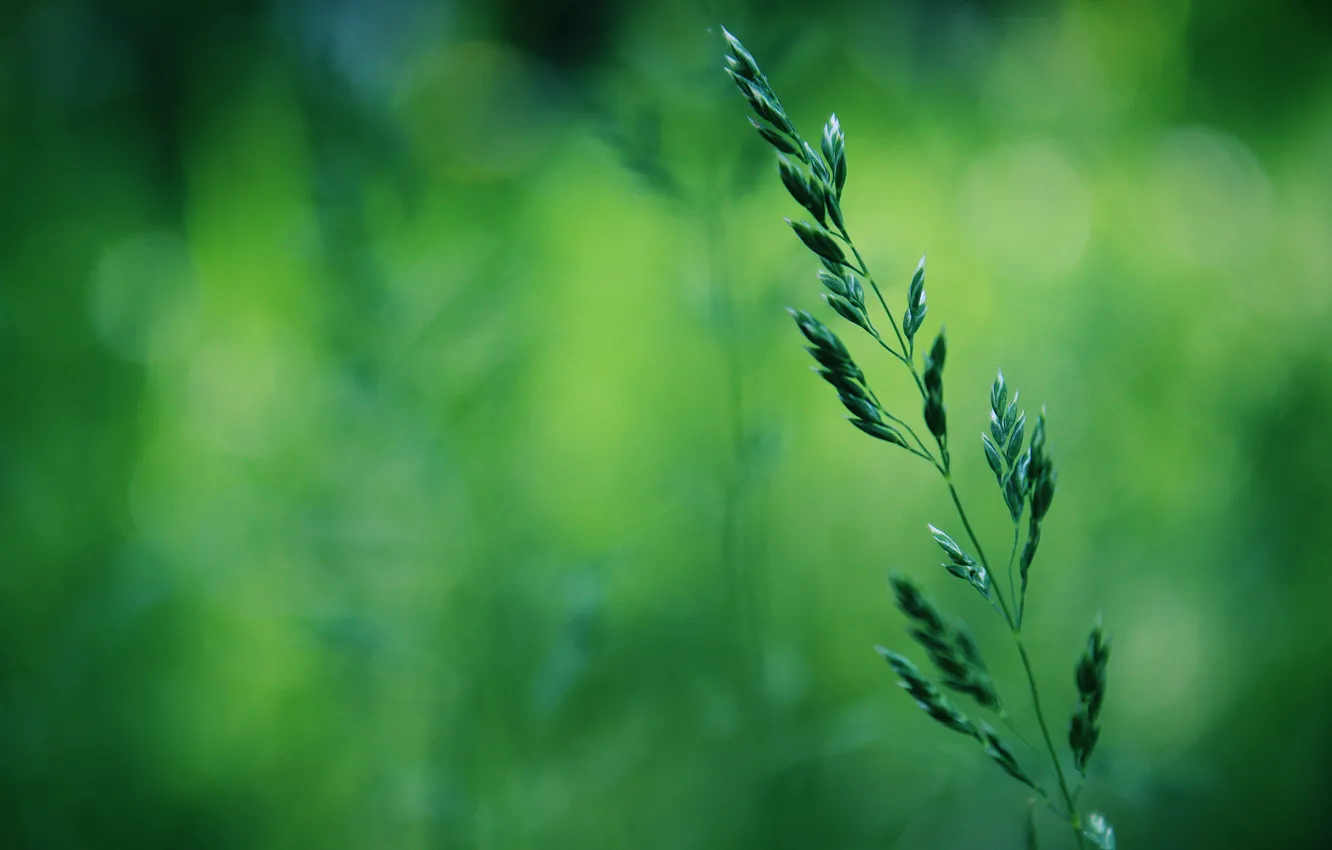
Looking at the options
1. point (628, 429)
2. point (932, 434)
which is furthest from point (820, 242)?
point (628, 429)

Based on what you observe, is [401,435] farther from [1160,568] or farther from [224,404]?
[1160,568]

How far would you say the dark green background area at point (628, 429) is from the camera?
754 millimetres

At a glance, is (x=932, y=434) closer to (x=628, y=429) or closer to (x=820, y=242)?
(x=820, y=242)

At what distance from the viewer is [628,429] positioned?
1.11 m

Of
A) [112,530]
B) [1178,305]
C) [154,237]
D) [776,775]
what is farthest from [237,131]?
[1178,305]

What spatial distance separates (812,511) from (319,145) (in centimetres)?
66

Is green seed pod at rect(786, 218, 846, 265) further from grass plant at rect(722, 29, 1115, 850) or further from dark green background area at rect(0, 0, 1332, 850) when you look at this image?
dark green background area at rect(0, 0, 1332, 850)

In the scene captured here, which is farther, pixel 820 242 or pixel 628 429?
pixel 628 429

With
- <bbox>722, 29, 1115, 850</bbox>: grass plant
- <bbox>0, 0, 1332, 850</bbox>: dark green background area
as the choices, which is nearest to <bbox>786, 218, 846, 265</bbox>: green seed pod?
<bbox>722, 29, 1115, 850</bbox>: grass plant

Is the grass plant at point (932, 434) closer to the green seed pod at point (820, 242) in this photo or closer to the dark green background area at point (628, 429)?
the green seed pod at point (820, 242)

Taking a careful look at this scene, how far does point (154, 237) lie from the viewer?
1258 mm

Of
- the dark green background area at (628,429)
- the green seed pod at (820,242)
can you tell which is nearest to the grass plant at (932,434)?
the green seed pod at (820,242)

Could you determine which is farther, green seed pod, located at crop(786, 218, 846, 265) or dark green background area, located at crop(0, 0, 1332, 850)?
dark green background area, located at crop(0, 0, 1332, 850)

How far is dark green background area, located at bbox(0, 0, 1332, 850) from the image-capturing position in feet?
2.47
